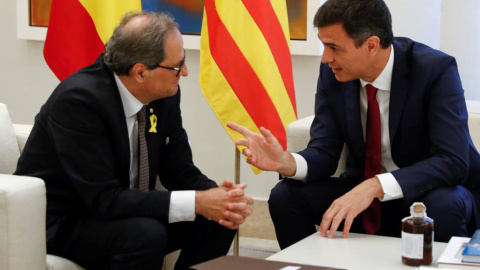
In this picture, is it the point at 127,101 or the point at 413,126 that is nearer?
the point at 127,101

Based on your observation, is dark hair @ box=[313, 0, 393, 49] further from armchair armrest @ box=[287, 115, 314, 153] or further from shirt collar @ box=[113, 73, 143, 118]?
shirt collar @ box=[113, 73, 143, 118]

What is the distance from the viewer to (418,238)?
73.5 inches

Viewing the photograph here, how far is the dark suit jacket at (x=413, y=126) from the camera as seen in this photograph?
98.8 inches

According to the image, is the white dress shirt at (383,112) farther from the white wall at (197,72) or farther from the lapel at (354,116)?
the white wall at (197,72)

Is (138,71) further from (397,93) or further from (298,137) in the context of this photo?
(397,93)

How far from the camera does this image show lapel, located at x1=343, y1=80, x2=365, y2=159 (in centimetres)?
271

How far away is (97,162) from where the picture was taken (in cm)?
235

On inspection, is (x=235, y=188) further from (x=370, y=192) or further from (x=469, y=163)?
(x=469, y=163)

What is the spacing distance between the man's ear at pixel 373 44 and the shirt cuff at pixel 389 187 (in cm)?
49

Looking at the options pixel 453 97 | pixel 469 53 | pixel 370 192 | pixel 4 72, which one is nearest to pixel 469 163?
pixel 453 97

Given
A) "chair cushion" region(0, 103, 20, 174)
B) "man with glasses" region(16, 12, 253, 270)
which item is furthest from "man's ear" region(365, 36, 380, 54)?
"chair cushion" region(0, 103, 20, 174)

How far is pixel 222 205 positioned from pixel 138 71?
1.80ft

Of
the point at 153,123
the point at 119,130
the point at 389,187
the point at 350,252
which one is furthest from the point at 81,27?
the point at 350,252

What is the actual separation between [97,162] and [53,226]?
0.29 metres
